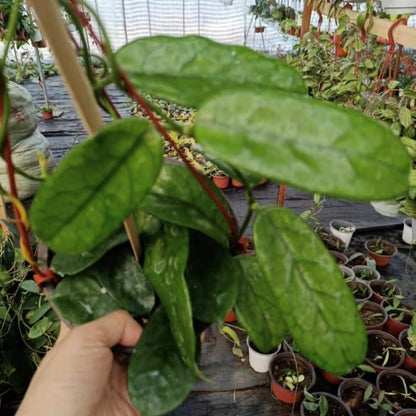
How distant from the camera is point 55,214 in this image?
0.34 m

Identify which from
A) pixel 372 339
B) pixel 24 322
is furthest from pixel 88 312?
pixel 372 339

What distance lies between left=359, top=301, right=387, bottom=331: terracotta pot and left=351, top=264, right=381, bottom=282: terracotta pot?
0.52 ft

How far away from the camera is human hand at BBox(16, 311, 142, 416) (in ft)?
1.65

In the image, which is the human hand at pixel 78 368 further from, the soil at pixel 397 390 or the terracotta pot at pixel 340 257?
the terracotta pot at pixel 340 257

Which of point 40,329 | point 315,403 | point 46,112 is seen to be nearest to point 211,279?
point 40,329

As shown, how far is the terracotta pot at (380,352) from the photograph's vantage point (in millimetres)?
1290

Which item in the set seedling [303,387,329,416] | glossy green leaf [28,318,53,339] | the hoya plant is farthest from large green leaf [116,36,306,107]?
seedling [303,387,329,416]

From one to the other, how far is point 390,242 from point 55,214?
1.91 metres

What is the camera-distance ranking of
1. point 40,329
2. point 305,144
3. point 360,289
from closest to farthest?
1. point 305,144
2. point 40,329
3. point 360,289

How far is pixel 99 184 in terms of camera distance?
0.34m

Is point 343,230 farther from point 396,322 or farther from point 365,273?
point 396,322

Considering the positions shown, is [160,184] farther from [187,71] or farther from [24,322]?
[24,322]

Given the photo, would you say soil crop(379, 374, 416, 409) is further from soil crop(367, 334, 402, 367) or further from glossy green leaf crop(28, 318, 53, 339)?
glossy green leaf crop(28, 318, 53, 339)

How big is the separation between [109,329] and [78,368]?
70 mm
